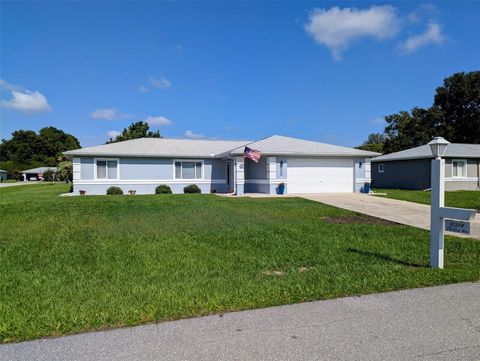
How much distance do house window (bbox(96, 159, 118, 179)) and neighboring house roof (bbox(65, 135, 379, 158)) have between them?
61cm

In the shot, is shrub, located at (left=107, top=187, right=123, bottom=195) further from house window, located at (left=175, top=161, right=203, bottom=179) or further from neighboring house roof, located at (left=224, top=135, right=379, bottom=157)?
neighboring house roof, located at (left=224, top=135, right=379, bottom=157)

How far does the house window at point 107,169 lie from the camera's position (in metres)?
A: 23.6

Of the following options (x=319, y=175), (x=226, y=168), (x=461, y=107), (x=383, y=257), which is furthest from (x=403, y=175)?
(x=461, y=107)

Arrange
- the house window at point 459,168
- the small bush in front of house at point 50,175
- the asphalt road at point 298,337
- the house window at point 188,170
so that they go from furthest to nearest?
the small bush in front of house at point 50,175 → the house window at point 459,168 → the house window at point 188,170 → the asphalt road at point 298,337

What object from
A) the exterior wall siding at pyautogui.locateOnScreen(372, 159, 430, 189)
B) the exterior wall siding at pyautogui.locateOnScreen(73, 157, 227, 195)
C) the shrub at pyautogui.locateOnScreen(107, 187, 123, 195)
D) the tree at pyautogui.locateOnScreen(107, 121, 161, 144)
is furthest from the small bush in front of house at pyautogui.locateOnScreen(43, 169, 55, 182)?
the exterior wall siding at pyautogui.locateOnScreen(372, 159, 430, 189)

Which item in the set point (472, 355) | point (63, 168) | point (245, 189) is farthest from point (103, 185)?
point (472, 355)

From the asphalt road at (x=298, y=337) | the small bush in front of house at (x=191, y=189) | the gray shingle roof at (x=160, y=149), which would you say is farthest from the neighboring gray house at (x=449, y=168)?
the asphalt road at (x=298, y=337)

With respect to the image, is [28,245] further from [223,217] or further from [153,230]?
[223,217]

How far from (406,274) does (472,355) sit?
2.54m

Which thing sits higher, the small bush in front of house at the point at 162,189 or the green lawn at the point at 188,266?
the small bush in front of house at the point at 162,189

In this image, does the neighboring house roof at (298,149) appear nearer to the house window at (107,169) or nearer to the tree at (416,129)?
the house window at (107,169)

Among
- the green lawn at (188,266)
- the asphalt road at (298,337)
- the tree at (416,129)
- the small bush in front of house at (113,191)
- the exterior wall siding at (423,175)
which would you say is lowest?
the asphalt road at (298,337)

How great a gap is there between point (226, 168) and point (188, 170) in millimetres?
2629

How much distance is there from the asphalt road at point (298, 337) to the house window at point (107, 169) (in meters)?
21.2
